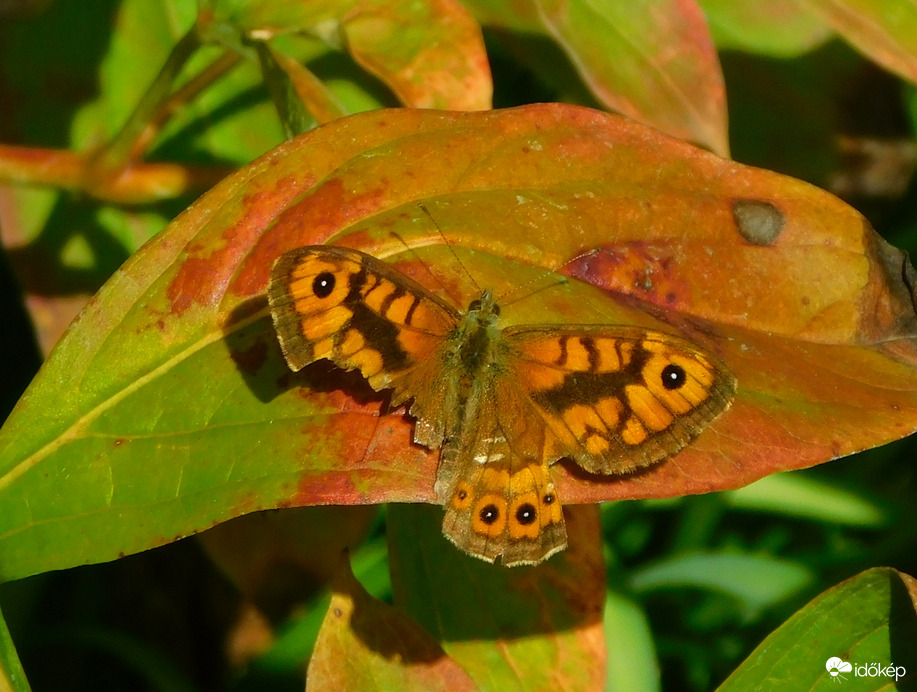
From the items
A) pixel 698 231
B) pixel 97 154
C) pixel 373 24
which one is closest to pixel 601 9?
pixel 373 24

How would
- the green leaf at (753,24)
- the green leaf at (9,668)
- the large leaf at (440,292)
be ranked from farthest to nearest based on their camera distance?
the green leaf at (753,24)
the large leaf at (440,292)
the green leaf at (9,668)

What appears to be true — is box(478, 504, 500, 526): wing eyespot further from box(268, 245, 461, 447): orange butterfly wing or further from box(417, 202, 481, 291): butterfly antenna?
box(417, 202, 481, 291): butterfly antenna

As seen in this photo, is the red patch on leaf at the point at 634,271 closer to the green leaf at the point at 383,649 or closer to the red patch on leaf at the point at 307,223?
the red patch on leaf at the point at 307,223

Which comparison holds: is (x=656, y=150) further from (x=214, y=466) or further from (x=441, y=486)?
(x=214, y=466)

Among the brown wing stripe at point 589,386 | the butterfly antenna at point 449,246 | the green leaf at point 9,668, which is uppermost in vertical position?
the butterfly antenna at point 449,246

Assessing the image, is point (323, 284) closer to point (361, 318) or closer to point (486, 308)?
point (361, 318)

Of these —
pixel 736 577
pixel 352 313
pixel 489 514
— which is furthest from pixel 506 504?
pixel 736 577

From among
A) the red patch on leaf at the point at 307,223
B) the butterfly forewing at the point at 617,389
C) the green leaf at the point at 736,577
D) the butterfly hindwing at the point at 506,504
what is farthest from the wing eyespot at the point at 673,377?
the green leaf at the point at 736,577

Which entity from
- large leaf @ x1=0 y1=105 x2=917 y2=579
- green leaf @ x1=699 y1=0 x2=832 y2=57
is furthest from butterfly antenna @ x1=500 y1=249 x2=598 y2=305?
green leaf @ x1=699 y1=0 x2=832 y2=57
